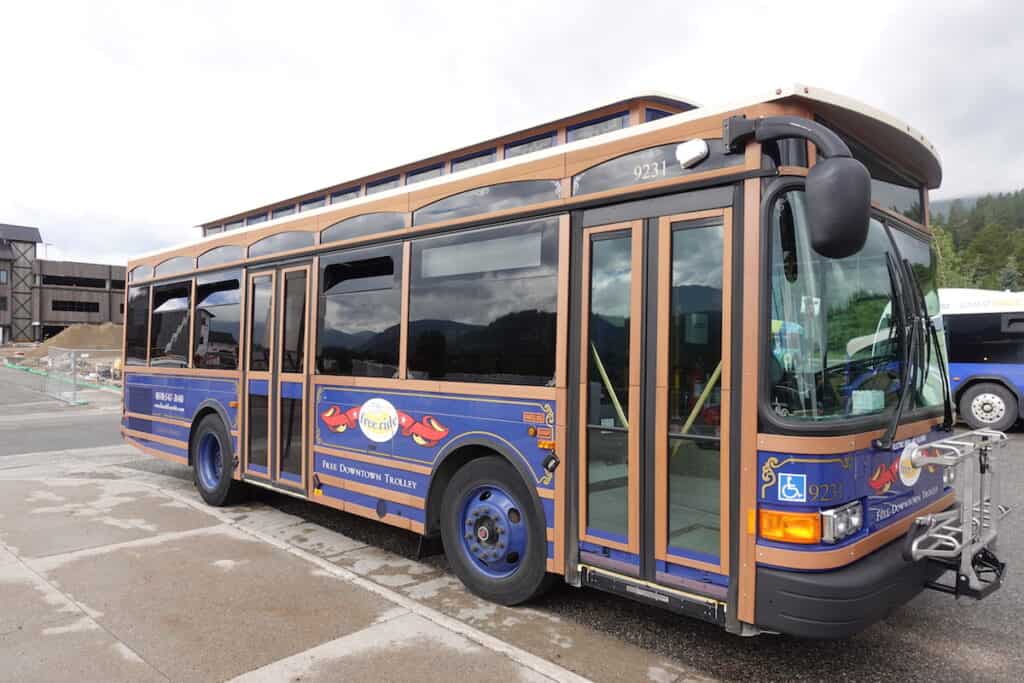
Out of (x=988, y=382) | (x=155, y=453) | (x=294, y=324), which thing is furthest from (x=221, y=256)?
(x=988, y=382)

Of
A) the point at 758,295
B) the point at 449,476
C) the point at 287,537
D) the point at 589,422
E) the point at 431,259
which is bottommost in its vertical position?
the point at 287,537

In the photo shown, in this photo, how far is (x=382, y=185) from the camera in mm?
6602

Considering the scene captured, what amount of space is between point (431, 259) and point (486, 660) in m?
2.74

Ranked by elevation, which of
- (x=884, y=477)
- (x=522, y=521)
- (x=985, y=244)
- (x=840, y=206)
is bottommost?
(x=522, y=521)

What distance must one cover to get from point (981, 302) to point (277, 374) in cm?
1392

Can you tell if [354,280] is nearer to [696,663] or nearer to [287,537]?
[287,537]

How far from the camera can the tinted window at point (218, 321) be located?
7156 mm

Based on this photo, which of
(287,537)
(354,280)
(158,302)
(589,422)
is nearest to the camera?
(589,422)

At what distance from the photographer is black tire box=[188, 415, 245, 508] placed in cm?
718

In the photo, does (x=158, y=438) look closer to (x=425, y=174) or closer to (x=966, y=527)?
(x=425, y=174)

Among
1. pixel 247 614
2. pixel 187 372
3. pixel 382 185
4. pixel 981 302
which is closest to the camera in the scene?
pixel 247 614

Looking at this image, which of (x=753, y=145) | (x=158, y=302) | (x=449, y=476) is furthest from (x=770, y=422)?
(x=158, y=302)

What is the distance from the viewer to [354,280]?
18.8ft

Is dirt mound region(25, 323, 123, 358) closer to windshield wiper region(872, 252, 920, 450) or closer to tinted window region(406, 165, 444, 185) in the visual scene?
tinted window region(406, 165, 444, 185)
